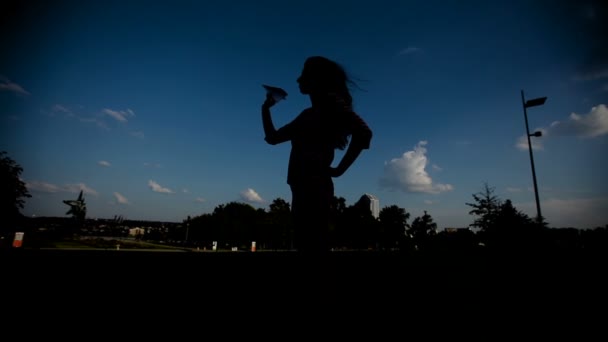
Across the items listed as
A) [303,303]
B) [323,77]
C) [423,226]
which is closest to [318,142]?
[323,77]

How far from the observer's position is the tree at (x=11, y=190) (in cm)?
2408

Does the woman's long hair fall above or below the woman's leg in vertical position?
above

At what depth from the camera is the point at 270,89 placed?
80.7 inches

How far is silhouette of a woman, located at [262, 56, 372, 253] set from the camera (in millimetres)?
1743

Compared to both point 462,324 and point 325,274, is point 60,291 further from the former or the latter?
point 462,324

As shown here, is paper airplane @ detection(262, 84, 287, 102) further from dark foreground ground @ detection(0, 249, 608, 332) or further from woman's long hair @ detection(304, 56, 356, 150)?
dark foreground ground @ detection(0, 249, 608, 332)

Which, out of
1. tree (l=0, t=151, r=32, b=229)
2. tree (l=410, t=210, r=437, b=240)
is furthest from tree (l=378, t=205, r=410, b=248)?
tree (l=0, t=151, r=32, b=229)

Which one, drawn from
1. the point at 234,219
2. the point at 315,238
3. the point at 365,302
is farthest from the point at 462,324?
the point at 234,219

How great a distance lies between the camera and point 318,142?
74.8 inches

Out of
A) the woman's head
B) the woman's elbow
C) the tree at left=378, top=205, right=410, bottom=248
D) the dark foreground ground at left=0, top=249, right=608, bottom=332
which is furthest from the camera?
the tree at left=378, top=205, right=410, bottom=248

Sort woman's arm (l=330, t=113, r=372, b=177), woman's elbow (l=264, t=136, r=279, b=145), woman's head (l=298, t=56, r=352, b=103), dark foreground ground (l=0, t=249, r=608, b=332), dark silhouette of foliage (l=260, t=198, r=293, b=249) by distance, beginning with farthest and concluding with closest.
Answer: dark silhouette of foliage (l=260, t=198, r=293, b=249)
woman's elbow (l=264, t=136, r=279, b=145)
woman's head (l=298, t=56, r=352, b=103)
woman's arm (l=330, t=113, r=372, b=177)
dark foreground ground (l=0, t=249, r=608, b=332)

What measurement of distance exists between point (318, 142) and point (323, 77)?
489mm

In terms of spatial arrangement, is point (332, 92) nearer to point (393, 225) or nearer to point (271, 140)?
point (271, 140)

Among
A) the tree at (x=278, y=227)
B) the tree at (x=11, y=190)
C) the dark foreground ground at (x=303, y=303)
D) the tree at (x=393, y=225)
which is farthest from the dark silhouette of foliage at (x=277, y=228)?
the dark foreground ground at (x=303, y=303)
